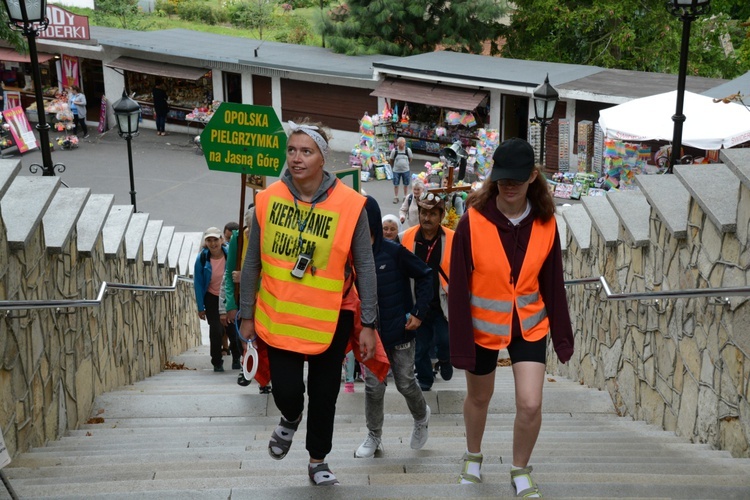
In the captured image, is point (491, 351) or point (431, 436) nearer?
point (491, 351)

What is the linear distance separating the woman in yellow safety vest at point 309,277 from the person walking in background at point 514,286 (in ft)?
1.53

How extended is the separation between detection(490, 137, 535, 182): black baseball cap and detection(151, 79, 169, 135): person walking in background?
2369 centimetres

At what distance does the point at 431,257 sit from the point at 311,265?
2844 millimetres

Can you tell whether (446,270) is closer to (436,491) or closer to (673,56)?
(436,491)

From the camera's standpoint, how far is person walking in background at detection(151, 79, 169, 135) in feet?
88.3

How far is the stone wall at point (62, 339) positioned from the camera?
5.32 metres

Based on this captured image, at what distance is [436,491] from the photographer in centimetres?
439

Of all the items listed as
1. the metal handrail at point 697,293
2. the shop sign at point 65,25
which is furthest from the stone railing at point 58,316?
the shop sign at point 65,25

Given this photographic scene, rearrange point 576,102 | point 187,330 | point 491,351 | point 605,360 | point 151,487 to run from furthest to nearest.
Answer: point 576,102 → point 187,330 → point 605,360 → point 491,351 → point 151,487

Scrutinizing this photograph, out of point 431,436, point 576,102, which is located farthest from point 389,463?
point 576,102

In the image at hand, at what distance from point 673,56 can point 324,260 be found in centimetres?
2232

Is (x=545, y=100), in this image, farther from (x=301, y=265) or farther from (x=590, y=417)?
(x=301, y=265)

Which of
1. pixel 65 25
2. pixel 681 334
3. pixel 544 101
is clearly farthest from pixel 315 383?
pixel 65 25

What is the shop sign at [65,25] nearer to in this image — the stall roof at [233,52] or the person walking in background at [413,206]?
the stall roof at [233,52]
